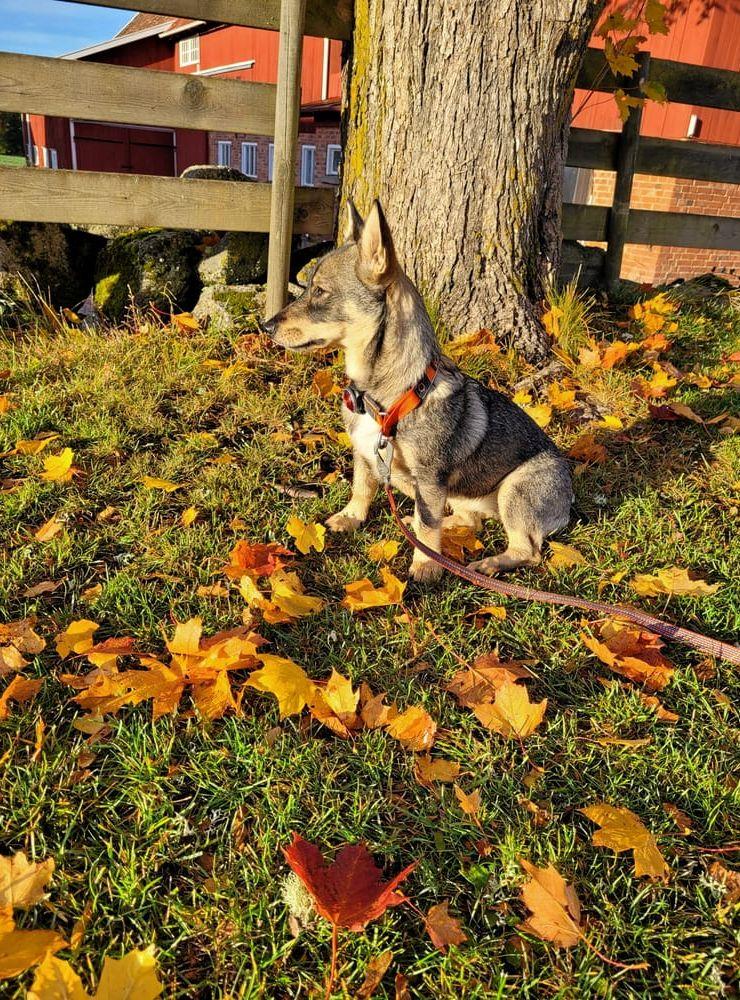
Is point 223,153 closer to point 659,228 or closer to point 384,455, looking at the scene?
point 659,228

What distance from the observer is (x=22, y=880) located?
170 cm

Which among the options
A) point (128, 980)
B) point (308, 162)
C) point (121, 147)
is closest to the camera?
point (128, 980)

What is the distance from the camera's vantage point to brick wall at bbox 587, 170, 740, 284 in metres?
13.9

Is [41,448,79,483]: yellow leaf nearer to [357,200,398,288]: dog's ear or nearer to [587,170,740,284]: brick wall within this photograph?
[357,200,398,288]: dog's ear

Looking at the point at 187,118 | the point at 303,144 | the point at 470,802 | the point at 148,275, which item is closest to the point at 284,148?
the point at 187,118

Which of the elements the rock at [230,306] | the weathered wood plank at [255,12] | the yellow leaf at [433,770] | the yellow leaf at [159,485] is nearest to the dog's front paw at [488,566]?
the yellow leaf at [433,770]

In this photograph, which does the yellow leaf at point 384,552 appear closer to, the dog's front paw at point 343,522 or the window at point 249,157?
the dog's front paw at point 343,522

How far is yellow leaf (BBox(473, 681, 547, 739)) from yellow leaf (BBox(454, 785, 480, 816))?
0.30m

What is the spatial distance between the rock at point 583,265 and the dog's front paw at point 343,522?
420 cm

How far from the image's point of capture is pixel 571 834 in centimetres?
195

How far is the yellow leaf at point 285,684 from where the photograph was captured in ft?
7.18

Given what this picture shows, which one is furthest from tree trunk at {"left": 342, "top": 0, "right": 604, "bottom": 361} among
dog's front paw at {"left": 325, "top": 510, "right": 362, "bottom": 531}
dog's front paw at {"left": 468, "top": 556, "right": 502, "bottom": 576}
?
dog's front paw at {"left": 468, "top": 556, "right": 502, "bottom": 576}

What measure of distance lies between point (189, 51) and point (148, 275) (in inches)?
1166

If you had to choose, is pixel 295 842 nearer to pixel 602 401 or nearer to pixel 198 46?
pixel 602 401
